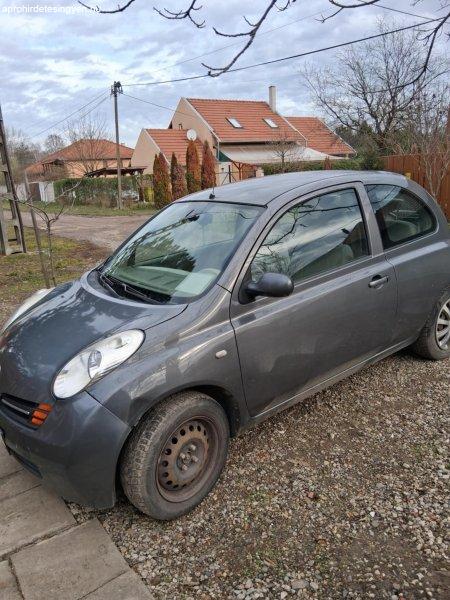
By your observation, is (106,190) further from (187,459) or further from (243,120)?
(187,459)

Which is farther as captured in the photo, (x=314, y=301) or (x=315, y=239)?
(x=315, y=239)

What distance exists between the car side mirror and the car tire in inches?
73.5

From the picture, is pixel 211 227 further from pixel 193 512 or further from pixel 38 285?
pixel 38 285

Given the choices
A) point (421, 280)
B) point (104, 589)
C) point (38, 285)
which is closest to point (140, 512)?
point (104, 589)

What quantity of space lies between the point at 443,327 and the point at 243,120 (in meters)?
30.8

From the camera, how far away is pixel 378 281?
3.30m

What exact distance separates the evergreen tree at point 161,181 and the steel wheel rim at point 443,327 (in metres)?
20.2

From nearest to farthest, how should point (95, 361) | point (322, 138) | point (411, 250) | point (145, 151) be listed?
point (95, 361) < point (411, 250) < point (145, 151) < point (322, 138)

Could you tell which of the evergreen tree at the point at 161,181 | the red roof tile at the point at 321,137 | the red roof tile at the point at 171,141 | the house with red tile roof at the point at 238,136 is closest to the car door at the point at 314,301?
the evergreen tree at the point at 161,181

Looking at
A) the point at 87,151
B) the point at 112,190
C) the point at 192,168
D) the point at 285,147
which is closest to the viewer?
the point at 192,168

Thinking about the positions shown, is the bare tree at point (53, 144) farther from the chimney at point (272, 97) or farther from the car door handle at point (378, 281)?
the car door handle at point (378, 281)

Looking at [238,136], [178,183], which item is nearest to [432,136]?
[178,183]

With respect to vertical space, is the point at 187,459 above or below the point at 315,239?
below

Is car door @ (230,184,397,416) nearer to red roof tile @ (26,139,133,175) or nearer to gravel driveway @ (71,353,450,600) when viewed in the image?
gravel driveway @ (71,353,450,600)
